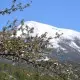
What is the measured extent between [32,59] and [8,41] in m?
0.74

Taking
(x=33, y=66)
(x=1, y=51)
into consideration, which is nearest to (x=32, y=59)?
(x=33, y=66)

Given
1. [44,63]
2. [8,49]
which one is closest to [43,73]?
[44,63]

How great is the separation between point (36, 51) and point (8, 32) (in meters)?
0.83

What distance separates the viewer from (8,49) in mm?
9359

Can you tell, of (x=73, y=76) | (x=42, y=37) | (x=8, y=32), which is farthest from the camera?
(x=42, y=37)

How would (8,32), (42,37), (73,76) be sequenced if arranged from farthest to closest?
(42,37) → (8,32) → (73,76)

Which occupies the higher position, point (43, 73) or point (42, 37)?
point (42, 37)

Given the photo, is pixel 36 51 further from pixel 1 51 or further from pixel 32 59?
pixel 1 51

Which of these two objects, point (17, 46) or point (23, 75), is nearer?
point (17, 46)

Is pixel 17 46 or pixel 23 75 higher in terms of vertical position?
pixel 17 46

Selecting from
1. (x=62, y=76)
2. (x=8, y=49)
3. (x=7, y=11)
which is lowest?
(x=62, y=76)

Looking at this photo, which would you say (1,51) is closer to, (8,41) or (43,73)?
(8,41)

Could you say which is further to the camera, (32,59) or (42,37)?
(42,37)

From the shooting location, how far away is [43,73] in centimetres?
923
